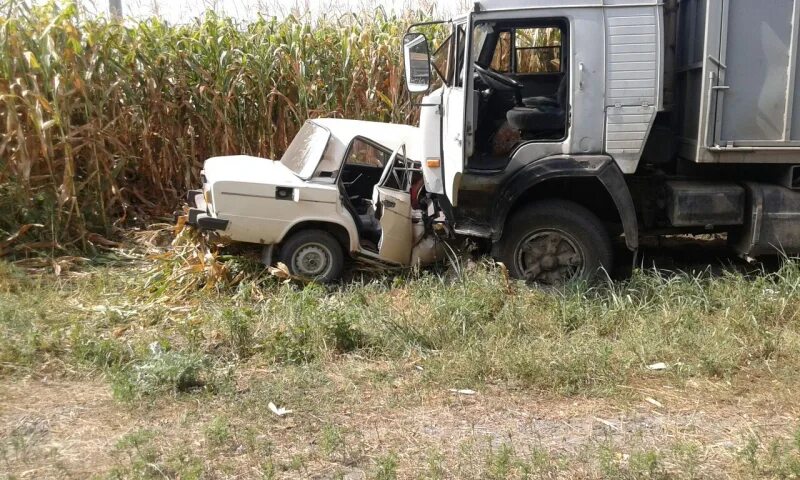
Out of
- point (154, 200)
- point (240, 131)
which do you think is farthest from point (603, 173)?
point (154, 200)

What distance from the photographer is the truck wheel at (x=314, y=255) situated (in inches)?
295

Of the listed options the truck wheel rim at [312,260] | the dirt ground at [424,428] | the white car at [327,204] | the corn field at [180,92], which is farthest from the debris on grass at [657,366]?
the corn field at [180,92]

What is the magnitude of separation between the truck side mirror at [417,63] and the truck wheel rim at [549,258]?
160 cm

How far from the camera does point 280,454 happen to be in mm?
4289

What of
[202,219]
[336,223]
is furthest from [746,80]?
[202,219]

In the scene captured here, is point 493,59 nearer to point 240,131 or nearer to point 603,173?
point 603,173

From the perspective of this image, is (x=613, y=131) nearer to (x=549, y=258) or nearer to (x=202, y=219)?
(x=549, y=258)

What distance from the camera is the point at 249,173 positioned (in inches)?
293

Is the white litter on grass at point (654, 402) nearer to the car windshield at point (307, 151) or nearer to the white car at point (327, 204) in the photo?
the white car at point (327, 204)

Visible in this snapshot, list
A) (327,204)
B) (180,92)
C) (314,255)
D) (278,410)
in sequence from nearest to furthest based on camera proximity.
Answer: (278,410), (327,204), (314,255), (180,92)

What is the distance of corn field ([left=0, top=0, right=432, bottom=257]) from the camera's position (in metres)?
8.87

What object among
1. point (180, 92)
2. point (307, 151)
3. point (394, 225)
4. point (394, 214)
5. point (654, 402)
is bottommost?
point (654, 402)

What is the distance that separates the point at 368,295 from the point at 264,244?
1137mm

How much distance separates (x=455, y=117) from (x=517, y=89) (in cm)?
72
